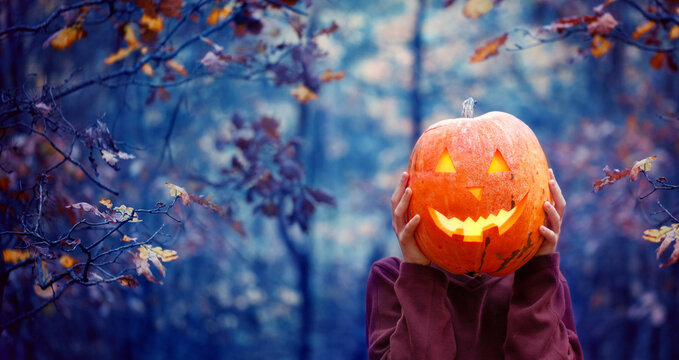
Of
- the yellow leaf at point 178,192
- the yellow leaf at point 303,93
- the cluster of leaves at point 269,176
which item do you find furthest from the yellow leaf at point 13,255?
the yellow leaf at point 303,93

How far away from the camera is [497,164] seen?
230 cm

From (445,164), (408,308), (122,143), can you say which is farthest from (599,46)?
(122,143)

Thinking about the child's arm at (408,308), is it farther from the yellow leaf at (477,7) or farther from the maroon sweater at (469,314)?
the yellow leaf at (477,7)

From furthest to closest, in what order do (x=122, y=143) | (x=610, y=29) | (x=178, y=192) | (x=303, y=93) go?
(x=303, y=93)
(x=610, y=29)
(x=122, y=143)
(x=178, y=192)

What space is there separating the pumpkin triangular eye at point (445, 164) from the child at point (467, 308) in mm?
180

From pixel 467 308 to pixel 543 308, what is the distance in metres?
0.39

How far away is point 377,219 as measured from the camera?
1426 cm

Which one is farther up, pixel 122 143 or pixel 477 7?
pixel 122 143

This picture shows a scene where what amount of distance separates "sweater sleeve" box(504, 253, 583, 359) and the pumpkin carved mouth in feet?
1.06

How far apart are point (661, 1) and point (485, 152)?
2.19 meters

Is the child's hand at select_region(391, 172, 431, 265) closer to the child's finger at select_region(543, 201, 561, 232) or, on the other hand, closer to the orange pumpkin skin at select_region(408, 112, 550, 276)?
the orange pumpkin skin at select_region(408, 112, 550, 276)

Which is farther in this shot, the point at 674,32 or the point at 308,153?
the point at 308,153

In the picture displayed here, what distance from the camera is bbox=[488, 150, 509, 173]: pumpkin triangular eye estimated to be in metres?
2.29

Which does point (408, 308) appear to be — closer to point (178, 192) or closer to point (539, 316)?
point (539, 316)
